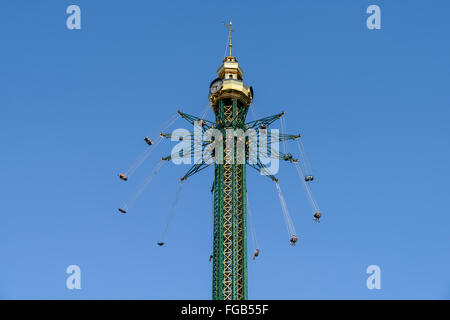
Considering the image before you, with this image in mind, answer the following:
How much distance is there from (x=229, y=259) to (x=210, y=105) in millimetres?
21950

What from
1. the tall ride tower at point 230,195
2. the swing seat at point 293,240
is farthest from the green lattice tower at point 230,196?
the swing seat at point 293,240

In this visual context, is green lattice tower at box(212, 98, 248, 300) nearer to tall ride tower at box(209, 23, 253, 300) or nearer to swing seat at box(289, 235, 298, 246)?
tall ride tower at box(209, 23, 253, 300)

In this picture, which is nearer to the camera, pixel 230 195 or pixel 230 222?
pixel 230 222

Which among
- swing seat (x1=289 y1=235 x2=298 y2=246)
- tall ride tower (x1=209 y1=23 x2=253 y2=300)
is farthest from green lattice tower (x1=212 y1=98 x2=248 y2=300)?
swing seat (x1=289 y1=235 x2=298 y2=246)

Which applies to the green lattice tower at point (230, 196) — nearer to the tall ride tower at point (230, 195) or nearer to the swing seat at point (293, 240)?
the tall ride tower at point (230, 195)

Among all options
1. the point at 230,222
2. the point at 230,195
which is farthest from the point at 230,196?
the point at 230,222

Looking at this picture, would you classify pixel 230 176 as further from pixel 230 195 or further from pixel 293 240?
pixel 293 240
